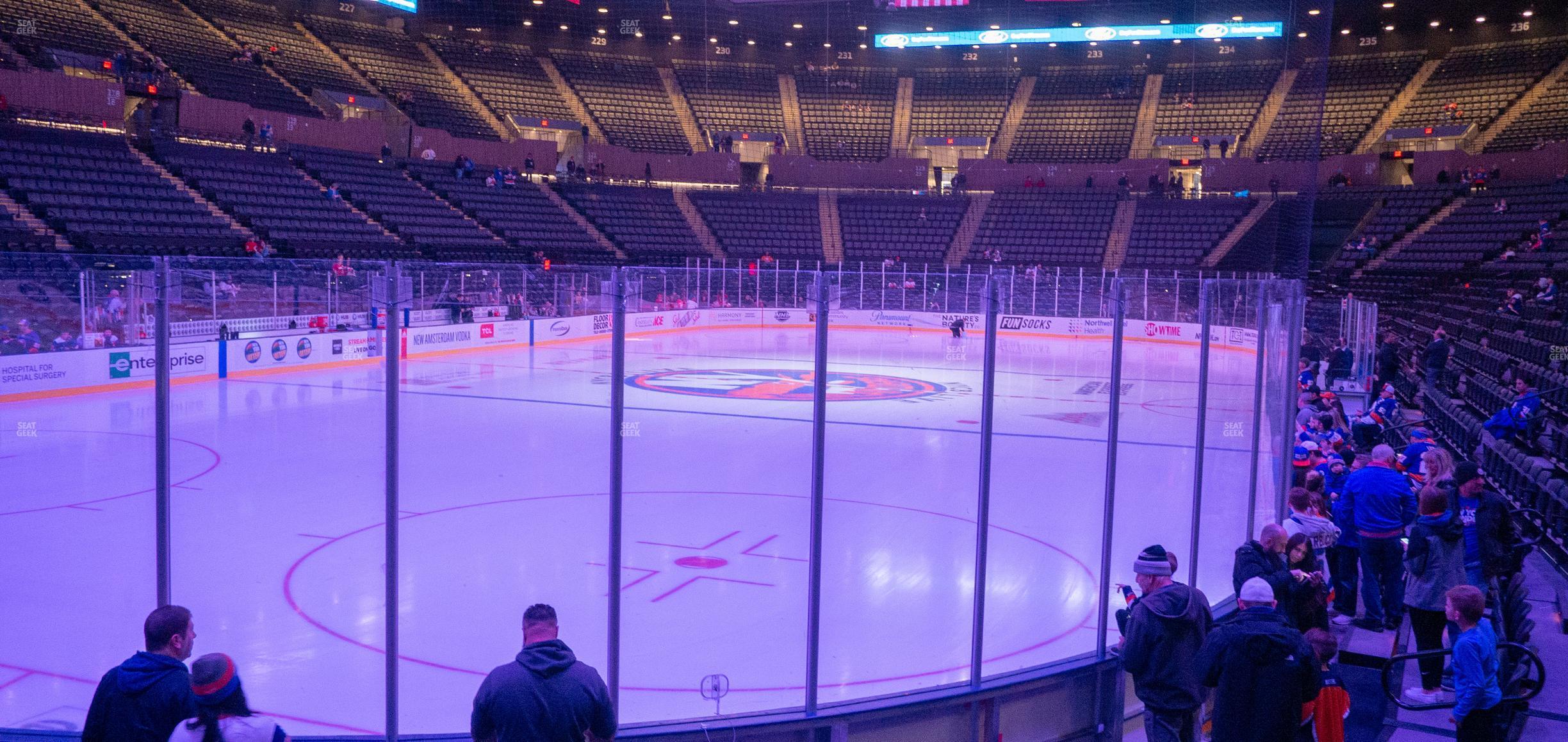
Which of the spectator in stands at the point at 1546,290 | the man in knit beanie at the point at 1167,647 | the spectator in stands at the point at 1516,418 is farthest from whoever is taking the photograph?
the spectator in stands at the point at 1546,290

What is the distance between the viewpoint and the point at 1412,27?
43.2 m

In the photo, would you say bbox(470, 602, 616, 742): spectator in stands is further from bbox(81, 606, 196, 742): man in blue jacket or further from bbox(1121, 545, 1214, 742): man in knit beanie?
bbox(1121, 545, 1214, 742): man in knit beanie

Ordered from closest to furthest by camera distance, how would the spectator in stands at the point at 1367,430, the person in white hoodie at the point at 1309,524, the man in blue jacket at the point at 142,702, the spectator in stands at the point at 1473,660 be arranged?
the man in blue jacket at the point at 142,702 → the spectator in stands at the point at 1473,660 → the person in white hoodie at the point at 1309,524 → the spectator in stands at the point at 1367,430

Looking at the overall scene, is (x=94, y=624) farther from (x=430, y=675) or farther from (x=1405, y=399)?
(x=1405, y=399)

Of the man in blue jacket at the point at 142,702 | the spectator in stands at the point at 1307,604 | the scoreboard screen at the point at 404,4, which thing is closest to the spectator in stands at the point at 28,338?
the man in blue jacket at the point at 142,702

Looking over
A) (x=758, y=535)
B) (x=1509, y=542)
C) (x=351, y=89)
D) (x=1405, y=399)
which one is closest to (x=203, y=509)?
(x=758, y=535)

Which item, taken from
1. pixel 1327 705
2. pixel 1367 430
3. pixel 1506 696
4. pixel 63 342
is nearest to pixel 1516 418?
pixel 1367 430

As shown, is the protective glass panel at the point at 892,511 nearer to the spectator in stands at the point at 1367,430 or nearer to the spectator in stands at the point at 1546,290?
the spectator in stands at the point at 1367,430

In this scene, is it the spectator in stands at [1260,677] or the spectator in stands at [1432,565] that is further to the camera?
the spectator in stands at [1432,565]

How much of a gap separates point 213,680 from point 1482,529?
6.72 m

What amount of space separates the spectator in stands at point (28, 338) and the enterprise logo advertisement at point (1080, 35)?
31.3 m

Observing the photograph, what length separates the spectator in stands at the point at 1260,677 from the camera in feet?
14.0

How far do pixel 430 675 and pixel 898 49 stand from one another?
46.4m

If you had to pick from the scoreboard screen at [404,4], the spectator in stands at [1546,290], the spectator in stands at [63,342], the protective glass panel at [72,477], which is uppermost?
the scoreboard screen at [404,4]
